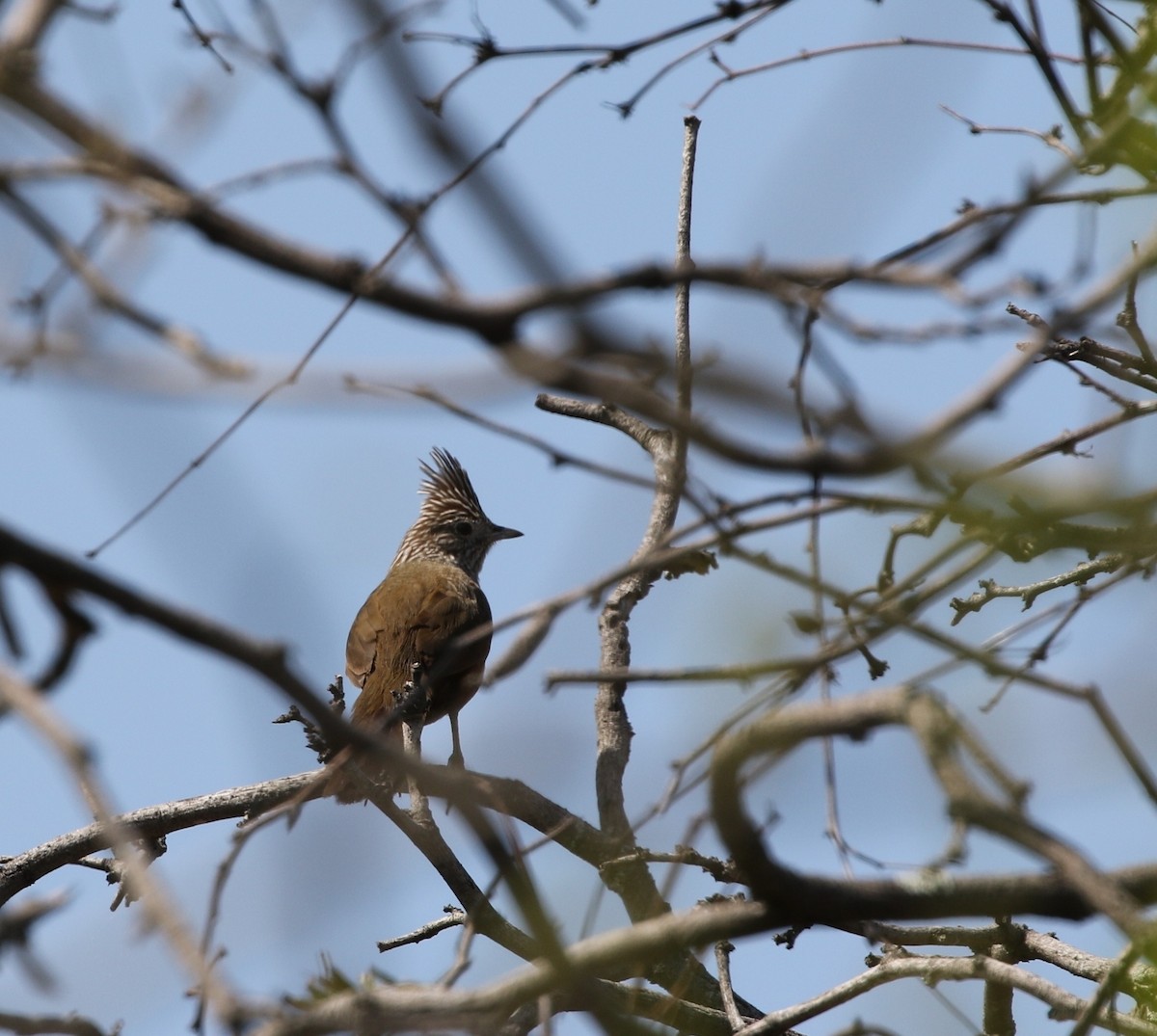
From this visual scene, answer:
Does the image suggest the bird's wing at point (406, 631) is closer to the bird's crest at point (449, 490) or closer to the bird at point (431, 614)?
the bird at point (431, 614)

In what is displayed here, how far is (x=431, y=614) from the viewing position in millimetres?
8164

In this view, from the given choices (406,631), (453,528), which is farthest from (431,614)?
(453,528)

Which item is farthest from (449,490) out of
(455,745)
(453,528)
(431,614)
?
(455,745)

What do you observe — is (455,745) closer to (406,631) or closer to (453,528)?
(406,631)

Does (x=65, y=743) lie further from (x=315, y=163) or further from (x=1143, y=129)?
(x=1143, y=129)

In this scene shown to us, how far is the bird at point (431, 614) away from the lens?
7.04m

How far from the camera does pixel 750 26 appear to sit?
13.0 ft

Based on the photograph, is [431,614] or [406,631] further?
[431,614]

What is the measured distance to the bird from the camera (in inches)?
277

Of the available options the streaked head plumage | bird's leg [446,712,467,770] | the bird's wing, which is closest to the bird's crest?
the streaked head plumage

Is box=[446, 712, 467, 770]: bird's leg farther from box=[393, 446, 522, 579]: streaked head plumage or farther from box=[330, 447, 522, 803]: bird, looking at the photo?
box=[393, 446, 522, 579]: streaked head plumage

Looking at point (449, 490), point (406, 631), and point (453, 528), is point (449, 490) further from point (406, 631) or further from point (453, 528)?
point (406, 631)

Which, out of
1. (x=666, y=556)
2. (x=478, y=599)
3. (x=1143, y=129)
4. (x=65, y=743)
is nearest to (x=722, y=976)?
(x=666, y=556)

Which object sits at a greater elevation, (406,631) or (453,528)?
(453,528)
